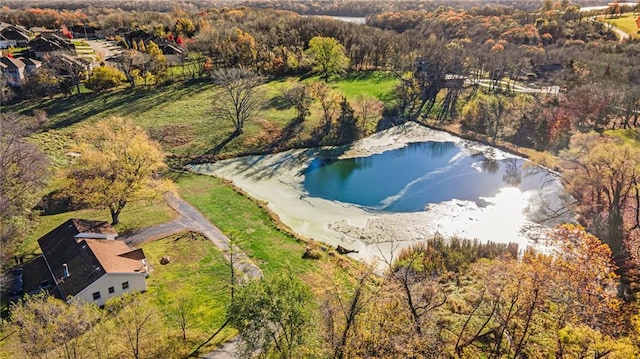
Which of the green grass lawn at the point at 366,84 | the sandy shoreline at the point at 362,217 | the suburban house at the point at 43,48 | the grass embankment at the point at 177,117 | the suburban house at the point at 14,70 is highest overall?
the suburban house at the point at 43,48

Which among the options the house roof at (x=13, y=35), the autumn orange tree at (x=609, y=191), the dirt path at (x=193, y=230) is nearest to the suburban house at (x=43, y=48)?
the house roof at (x=13, y=35)

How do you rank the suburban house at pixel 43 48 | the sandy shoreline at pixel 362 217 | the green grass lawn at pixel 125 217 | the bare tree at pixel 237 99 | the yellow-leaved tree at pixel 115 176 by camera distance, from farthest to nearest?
the suburban house at pixel 43 48
the bare tree at pixel 237 99
the sandy shoreline at pixel 362 217
the green grass lawn at pixel 125 217
the yellow-leaved tree at pixel 115 176

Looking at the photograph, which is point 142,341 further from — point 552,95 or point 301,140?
point 552,95

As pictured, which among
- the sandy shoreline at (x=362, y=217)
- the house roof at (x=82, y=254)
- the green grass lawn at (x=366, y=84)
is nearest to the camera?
the house roof at (x=82, y=254)

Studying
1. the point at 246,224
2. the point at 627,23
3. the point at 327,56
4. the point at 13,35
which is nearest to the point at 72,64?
the point at 13,35

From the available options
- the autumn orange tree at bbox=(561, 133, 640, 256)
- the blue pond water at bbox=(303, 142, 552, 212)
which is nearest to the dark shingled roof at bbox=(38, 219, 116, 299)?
the blue pond water at bbox=(303, 142, 552, 212)

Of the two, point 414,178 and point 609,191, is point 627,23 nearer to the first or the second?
point 609,191

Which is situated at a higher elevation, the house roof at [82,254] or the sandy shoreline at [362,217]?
the house roof at [82,254]

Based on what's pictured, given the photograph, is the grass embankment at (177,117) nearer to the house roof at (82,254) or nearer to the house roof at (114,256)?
the house roof at (82,254)
